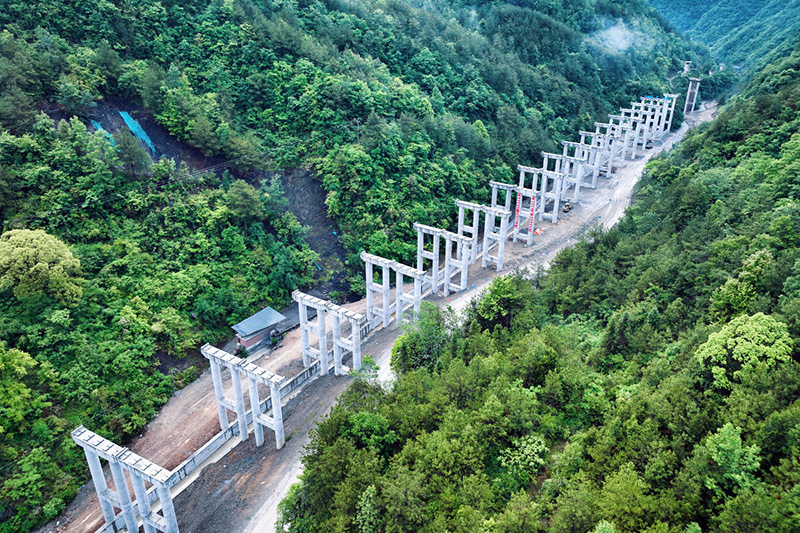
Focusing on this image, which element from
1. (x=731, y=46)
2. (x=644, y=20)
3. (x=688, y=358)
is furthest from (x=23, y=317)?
(x=731, y=46)

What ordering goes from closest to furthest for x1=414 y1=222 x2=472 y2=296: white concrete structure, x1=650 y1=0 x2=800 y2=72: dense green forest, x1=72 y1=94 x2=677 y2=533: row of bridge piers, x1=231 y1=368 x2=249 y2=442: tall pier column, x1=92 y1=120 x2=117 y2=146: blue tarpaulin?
x1=72 y1=94 x2=677 y2=533: row of bridge piers, x1=231 y1=368 x2=249 y2=442: tall pier column, x1=92 y1=120 x2=117 y2=146: blue tarpaulin, x1=414 y1=222 x2=472 y2=296: white concrete structure, x1=650 y1=0 x2=800 y2=72: dense green forest

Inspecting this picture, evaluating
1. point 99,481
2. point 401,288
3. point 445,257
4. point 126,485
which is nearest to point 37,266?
point 99,481

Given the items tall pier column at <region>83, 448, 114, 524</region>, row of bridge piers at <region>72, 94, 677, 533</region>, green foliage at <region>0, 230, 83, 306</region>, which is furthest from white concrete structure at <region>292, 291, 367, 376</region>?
green foliage at <region>0, 230, 83, 306</region>

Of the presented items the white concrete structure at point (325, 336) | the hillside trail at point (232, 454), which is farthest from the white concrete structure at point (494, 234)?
the white concrete structure at point (325, 336)

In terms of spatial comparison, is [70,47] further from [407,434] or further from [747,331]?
[747,331]

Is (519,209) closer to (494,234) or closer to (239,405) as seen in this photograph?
(494,234)

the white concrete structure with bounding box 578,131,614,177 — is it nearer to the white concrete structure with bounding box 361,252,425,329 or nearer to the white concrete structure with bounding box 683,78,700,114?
the white concrete structure with bounding box 683,78,700,114
